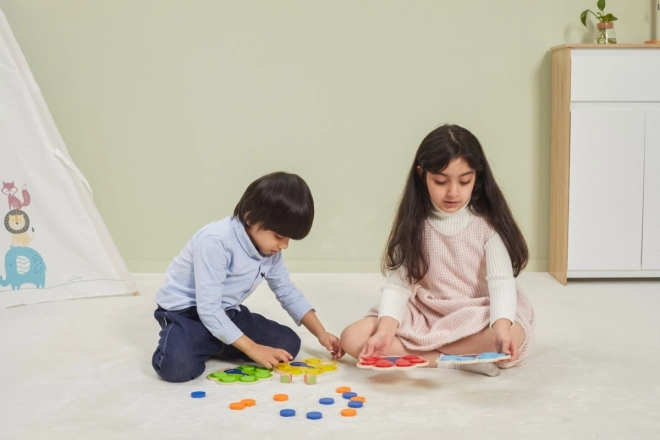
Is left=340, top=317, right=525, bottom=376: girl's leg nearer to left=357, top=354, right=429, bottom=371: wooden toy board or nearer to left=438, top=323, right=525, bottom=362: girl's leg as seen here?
left=438, top=323, right=525, bottom=362: girl's leg

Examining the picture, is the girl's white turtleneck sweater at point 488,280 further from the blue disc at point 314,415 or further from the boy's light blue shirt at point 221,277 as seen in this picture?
the blue disc at point 314,415

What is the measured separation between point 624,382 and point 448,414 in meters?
0.41

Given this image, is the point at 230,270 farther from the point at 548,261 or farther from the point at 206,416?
the point at 548,261

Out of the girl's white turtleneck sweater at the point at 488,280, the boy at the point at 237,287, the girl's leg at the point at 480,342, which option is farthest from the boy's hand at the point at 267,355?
the girl's leg at the point at 480,342

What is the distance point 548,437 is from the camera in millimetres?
1284

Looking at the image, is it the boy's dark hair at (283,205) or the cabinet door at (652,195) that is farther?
the cabinet door at (652,195)

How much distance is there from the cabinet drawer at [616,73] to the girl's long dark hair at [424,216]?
97 cm

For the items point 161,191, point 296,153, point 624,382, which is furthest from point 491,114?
point 624,382

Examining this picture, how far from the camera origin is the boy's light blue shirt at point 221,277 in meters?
1.64

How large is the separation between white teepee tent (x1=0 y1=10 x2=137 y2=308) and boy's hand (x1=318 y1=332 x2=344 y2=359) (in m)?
0.92

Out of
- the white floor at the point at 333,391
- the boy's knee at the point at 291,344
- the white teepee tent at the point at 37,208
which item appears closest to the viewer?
the white floor at the point at 333,391

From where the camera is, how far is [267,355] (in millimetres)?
1665

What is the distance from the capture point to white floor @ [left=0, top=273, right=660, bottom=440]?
134cm

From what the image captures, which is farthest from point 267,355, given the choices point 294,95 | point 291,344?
point 294,95
